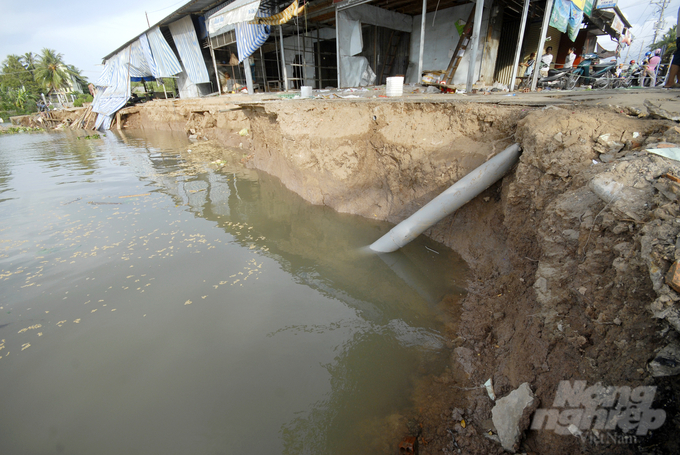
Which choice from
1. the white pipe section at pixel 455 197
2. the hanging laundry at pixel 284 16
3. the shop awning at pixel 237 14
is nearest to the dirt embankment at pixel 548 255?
the white pipe section at pixel 455 197

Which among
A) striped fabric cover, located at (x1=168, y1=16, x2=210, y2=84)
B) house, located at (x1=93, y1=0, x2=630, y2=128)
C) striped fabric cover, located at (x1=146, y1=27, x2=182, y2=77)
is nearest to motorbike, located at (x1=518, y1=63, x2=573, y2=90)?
house, located at (x1=93, y1=0, x2=630, y2=128)

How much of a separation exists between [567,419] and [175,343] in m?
2.86

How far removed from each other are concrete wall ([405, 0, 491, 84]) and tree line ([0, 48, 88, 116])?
142 ft

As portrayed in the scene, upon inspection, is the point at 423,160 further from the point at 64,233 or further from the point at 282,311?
the point at 64,233

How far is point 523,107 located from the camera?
3443 mm

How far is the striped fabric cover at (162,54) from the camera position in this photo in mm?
14492

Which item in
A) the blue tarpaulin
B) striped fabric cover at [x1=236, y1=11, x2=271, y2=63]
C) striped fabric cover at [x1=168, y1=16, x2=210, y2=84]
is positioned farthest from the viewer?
the blue tarpaulin

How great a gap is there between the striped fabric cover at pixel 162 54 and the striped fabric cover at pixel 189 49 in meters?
0.51

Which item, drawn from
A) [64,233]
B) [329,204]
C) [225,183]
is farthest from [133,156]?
[329,204]

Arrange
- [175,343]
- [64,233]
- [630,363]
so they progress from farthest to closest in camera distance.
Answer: [64,233], [175,343], [630,363]

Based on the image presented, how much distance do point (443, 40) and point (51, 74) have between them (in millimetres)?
45945

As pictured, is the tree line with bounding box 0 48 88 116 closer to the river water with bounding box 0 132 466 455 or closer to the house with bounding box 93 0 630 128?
the house with bounding box 93 0 630 128

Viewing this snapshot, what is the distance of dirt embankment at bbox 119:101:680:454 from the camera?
1.40 metres

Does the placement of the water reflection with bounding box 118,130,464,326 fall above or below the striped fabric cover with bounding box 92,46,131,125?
below
